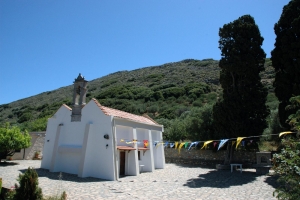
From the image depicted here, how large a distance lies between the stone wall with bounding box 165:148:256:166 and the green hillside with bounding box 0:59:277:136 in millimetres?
9314

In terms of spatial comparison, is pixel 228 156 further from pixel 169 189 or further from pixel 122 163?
pixel 169 189

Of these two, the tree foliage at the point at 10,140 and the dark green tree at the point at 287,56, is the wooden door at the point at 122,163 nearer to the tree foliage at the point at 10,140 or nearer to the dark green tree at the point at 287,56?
the tree foliage at the point at 10,140

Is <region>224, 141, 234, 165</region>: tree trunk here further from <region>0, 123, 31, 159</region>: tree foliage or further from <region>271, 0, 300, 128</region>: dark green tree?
<region>0, 123, 31, 159</region>: tree foliage

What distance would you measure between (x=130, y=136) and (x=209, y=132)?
29.4ft

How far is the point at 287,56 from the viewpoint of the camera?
15953mm

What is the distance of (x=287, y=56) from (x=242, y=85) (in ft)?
12.4

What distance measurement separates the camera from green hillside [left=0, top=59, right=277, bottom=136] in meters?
44.5

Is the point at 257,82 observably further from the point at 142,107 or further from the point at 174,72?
→ the point at 174,72

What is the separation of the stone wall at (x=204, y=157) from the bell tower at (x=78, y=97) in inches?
486

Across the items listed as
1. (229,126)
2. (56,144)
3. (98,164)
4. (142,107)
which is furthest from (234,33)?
(142,107)

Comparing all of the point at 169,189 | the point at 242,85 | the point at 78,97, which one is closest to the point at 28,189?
the point at 169,189

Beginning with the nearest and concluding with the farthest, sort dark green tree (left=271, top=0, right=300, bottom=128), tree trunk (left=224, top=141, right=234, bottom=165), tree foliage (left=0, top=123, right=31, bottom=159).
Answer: dark green tree (left=271, top=0, right=300, bottom=128)
tree trunk (left=224, top=141, right=234, bottom=165)
tree foliage (left=0, top=123, right=31, bottom=159)

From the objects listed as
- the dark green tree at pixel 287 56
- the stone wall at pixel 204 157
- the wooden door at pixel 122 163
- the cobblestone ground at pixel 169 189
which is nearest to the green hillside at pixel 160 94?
the stone wall at pixel 204 157

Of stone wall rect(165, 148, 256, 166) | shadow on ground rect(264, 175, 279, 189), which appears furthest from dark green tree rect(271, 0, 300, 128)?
stone wall rect(165, 148, 256, 166)
